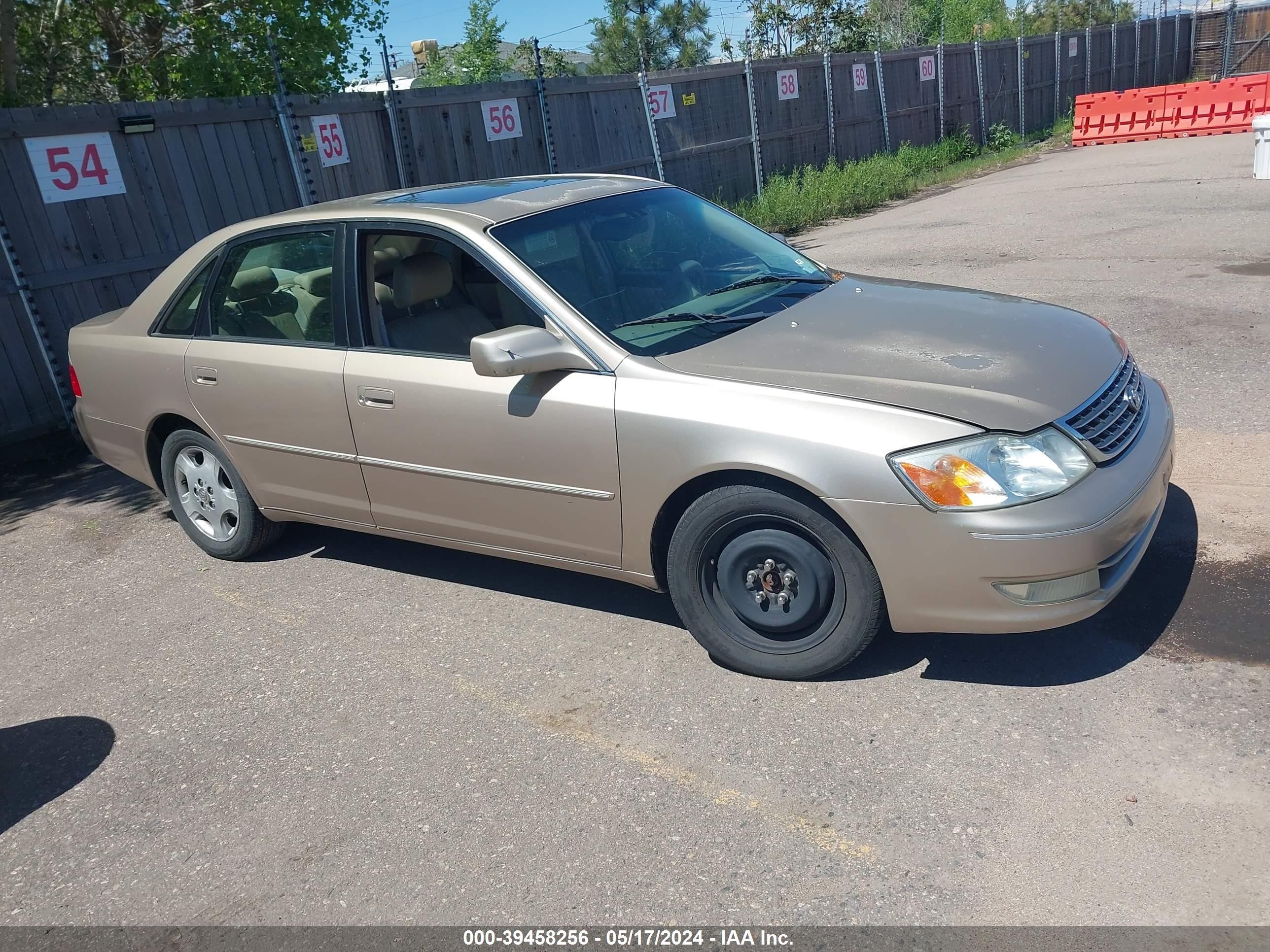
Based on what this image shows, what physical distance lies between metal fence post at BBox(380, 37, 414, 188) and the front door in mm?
7699

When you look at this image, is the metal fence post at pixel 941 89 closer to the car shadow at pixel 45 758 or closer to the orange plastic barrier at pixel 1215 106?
the orange plastic barrier at pixel 1215 106

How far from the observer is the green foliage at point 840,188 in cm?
1603

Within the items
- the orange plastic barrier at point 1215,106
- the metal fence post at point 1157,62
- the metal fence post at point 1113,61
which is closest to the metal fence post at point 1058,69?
the metal fence post at point 1113,61

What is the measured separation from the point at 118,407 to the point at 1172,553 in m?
5.20

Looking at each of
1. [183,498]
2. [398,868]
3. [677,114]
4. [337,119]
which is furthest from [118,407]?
[677,114]

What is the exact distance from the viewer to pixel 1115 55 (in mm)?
30844

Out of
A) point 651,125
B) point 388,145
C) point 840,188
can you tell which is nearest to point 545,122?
point 651,125

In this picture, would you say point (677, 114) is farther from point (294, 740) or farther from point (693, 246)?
point (294, 740)

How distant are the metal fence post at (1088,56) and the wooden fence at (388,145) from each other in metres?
6.83

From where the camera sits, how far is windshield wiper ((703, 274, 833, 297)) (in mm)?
4477

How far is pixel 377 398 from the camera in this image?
174 inches

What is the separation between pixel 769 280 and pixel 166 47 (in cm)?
1169

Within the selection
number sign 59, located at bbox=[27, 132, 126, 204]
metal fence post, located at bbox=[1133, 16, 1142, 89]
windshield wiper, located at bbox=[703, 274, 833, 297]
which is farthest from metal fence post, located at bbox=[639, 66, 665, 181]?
metal fence post, located at bbox=[1133, 16, 1142, 89]

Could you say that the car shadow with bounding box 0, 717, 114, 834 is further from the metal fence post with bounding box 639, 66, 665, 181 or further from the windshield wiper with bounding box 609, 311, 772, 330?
the metal fence post with bounding box 639, 66, 665, 181
